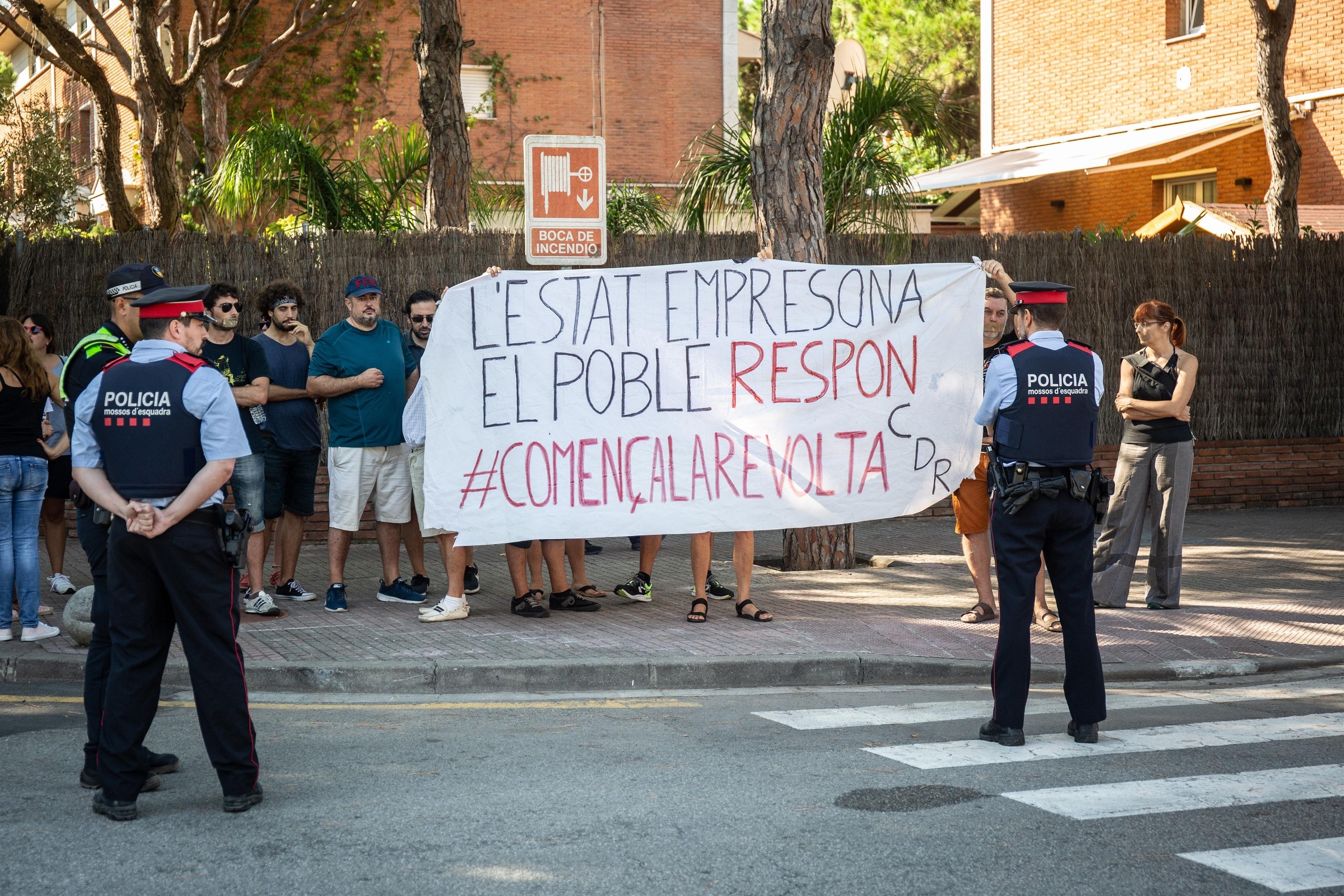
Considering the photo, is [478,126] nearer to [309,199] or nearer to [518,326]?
[309,199]

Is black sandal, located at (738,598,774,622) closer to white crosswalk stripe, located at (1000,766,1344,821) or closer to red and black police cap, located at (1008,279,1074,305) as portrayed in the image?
red and black police cap, located at (1008,279,1074,305)

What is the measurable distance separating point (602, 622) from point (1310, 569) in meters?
5.92

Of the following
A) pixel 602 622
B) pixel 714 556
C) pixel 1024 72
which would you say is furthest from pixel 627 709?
pixel 1024 72

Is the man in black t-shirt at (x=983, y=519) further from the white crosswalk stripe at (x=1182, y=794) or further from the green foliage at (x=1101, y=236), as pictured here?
the green foliage at (x=1101, y=236)

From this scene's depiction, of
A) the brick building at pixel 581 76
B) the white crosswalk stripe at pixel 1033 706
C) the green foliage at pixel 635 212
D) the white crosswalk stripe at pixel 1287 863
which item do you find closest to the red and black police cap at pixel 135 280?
the white crosswalk stripe at pixel 1033 706

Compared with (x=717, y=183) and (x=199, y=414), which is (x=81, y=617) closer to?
(x=199, y=414)

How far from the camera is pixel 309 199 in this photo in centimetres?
1348

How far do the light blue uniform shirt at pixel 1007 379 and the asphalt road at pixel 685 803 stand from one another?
1.50 m

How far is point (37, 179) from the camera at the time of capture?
2389 cm

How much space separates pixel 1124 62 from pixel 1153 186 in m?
2.18

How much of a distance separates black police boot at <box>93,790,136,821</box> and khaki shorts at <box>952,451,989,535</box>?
530 centimetres

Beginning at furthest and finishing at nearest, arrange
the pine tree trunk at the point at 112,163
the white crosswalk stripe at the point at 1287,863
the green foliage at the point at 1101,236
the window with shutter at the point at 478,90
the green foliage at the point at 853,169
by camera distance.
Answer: the window with shutter at the point at 478,90, the pine tree trunk at the point at 112,163, the green foliage at the point at 1101,236, the green foliage at the point at 853,169, the white crosswalk stripe at the point at 1287,863

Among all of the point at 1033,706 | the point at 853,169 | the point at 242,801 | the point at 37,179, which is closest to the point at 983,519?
the point at 1033,706

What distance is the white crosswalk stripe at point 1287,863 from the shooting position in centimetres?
427
